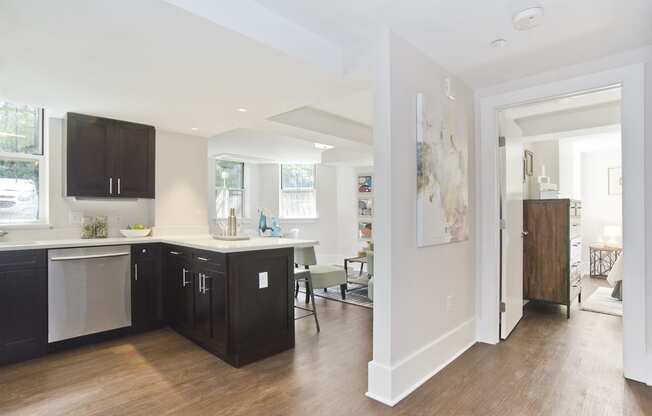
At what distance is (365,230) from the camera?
806 cm

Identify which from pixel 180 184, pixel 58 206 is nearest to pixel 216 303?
pixel 180 184

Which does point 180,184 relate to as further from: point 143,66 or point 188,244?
point 143,66

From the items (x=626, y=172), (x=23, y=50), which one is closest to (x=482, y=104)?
(x=626, y=172)

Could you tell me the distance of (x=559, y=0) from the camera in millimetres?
1908

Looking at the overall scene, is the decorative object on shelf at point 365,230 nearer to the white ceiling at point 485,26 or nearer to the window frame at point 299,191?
the window frame at point 299,191

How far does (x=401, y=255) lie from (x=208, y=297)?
166 centimetres

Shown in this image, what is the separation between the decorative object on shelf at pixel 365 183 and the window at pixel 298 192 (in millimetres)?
1112

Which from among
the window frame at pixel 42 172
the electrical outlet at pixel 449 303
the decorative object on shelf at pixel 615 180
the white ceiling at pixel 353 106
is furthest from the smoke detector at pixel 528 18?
the decorative object on shelf at pixel 615 180

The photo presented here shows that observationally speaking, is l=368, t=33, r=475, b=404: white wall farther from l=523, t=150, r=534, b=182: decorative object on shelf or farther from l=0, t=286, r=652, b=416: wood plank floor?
l=523, t=150, r=534, b=182: decorative object on shelf

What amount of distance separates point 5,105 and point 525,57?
4744 mm

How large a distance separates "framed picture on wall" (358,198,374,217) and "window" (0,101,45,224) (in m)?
5.84

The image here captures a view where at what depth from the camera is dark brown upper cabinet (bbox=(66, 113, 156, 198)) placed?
11.5 ft

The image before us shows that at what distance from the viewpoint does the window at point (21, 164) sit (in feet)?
11.0

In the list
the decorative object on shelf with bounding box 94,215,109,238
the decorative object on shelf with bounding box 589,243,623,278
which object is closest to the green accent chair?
the decorative object on shelf with bounding box 94,215,109,238
